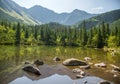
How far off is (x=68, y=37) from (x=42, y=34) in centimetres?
2224

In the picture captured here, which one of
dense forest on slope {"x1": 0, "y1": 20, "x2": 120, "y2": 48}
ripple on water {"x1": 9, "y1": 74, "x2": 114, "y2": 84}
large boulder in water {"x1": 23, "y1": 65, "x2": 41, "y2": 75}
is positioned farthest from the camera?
dense forest on slope {"x1": 0, "y1": 20, "x2": 120, "y2": 48}

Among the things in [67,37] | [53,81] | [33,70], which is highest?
[67,37]

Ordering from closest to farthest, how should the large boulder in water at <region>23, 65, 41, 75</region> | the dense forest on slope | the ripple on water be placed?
the ripple on water → the large boulder in water at <region>23, 65, 41, 75</region> → the dense forest on slope

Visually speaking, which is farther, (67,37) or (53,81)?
(67,37)

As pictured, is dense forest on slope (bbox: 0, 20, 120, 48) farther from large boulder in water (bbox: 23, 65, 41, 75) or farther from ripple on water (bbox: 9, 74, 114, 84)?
ripple on water (bbox: 9, 74, 114, 84)

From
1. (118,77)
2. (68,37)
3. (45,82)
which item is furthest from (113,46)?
(45,82)

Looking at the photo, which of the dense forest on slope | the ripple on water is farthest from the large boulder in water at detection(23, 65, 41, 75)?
the dense forest on slope

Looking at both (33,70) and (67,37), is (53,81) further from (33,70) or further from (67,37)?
(67,37)

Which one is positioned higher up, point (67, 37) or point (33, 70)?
point (67, 37)

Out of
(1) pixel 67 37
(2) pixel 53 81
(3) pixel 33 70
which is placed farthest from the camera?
(1) pixel 67 37

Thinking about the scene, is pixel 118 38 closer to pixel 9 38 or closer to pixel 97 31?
pixel 97 31

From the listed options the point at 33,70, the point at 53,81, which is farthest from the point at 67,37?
the point at 53,81

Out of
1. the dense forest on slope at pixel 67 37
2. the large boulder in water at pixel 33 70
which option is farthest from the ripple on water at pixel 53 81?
the dense forest on slope at pixel 67 37

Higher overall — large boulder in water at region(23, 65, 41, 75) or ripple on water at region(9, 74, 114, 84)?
large boulder in water at region(23, 65, 41, 75)
